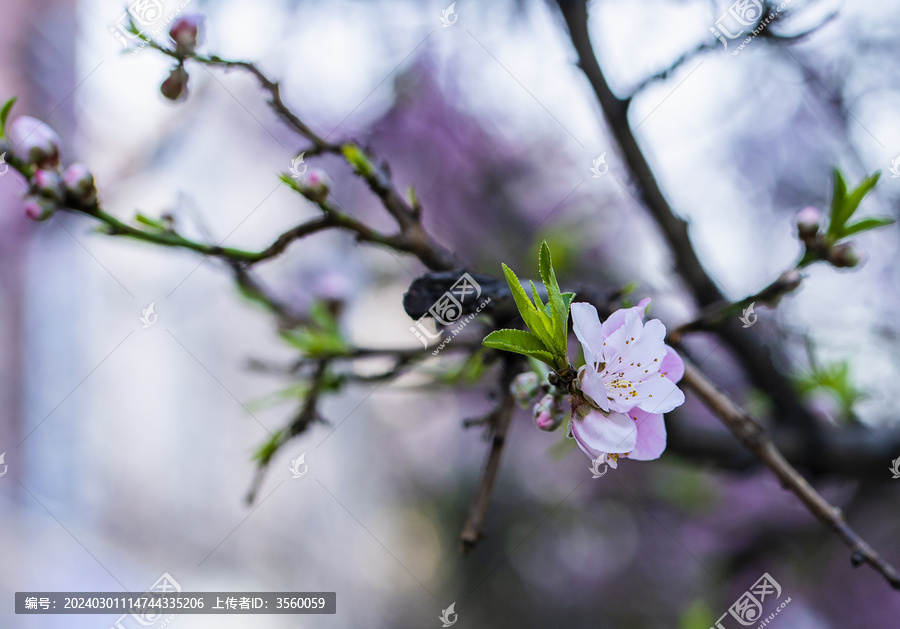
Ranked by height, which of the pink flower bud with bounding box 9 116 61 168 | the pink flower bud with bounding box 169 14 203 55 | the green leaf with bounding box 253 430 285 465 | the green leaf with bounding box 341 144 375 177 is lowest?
the green leaf with bounding box 253 430 285 465

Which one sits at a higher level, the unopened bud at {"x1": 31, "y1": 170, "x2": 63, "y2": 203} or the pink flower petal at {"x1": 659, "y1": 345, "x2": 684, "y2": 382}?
the unopened bud at {"x1": 31, "y1": 170, "x2": 63, "y2": 203}

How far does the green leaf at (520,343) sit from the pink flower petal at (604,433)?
43 millimetres

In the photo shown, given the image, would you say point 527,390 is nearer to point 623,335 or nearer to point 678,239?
point 623,335

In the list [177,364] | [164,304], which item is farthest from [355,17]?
[177,364]

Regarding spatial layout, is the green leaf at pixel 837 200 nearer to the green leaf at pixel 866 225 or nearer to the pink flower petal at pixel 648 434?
the green leaf at pixel 866 225

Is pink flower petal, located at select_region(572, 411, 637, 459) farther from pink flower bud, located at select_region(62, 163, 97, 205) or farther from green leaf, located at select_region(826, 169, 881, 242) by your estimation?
pink flower bud, located at select_region(62, 163, 97, 205)

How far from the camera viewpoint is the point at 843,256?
0.44m

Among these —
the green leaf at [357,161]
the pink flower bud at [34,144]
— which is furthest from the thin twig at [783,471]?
the pink flower bud at [34,144]

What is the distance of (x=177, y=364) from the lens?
218 centimetres

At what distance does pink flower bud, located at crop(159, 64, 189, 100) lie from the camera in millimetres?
455

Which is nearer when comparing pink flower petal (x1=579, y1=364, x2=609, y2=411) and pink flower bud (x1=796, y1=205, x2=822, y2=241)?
pink flower petal (x1=579, y1=364, x2=609, y2=411)

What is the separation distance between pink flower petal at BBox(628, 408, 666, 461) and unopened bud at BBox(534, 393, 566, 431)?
43 mm

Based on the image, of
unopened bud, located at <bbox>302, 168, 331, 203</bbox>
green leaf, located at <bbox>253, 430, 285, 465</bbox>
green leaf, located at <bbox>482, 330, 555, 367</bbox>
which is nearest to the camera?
green leaf, located at <bbox>482, 330, 555, 367</bbox>

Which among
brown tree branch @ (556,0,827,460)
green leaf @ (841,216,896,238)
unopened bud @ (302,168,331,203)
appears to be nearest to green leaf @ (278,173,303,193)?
unopened bud @ (302,168,331,203)
